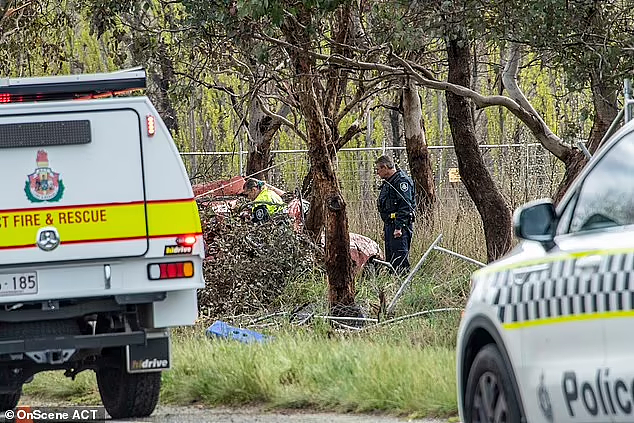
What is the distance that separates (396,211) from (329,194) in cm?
357

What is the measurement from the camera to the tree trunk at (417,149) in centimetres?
2161

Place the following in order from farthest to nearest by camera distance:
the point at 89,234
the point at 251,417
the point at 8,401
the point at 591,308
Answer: the point at 8,401 → the point at 251,417 → the point at 89,234 → the point at 591,308

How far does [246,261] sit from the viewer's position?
1692 cm

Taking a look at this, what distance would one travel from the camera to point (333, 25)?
17.8 metres

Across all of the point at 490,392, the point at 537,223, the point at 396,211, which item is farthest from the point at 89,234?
the point at 396,211

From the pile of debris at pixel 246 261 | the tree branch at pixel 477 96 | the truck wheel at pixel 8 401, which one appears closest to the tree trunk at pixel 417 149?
the pile of debris at pixel 246 261

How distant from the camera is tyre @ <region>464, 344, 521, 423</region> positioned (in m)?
5.34

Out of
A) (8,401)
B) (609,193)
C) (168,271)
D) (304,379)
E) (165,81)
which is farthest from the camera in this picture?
(165,81)

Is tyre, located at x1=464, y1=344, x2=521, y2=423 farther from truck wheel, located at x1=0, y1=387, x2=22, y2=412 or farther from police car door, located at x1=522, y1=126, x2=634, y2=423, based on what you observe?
truck wheel, located at x1=0, y1=387, x2=22, y2=412

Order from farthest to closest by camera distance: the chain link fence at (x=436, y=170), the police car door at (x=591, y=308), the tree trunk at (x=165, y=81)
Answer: the chain link fence at (x=436, y=170) < the tree trunk at (x=165, y=81) < the police car door at (x=591, y=308)

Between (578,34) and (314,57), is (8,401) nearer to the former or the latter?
(314,57)

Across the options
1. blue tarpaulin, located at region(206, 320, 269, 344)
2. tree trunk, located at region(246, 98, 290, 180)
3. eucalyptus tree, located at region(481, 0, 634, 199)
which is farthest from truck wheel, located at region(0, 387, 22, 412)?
tree trunk, located at region(246, 98, 290, 180)

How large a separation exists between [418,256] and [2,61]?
330 inches

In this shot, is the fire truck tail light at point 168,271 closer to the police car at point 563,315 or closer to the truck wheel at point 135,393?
the truck wheel at point 135,393
